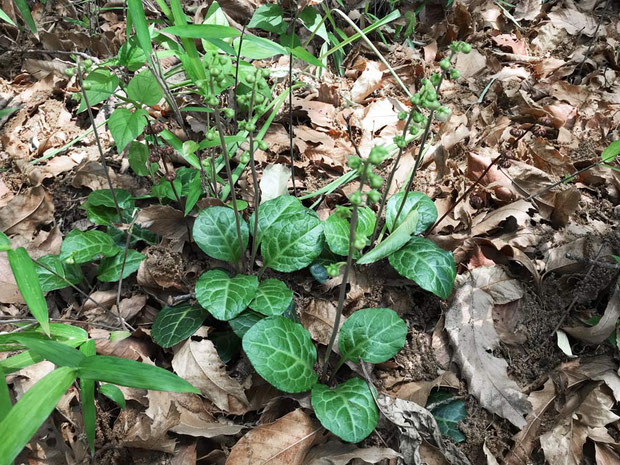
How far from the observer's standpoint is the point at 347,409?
1.70 meters

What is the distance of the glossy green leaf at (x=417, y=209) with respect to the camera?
7.43 ft

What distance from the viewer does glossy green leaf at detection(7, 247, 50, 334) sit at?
1410 mm

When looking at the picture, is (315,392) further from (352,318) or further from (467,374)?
(467,374)

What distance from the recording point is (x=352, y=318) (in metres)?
1.91

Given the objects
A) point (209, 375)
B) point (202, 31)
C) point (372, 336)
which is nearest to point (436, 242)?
point (372, 336)

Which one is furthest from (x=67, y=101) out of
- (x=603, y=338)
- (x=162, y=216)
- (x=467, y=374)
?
(x=603, y=338)

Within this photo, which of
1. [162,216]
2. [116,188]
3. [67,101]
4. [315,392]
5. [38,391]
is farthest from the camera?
[67,101]

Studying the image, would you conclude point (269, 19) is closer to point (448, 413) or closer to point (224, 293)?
point (224, 293)

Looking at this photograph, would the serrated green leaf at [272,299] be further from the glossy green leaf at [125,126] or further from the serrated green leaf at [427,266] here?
the glossy green leaf at [125,126]

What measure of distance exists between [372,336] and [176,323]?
0.83 metres

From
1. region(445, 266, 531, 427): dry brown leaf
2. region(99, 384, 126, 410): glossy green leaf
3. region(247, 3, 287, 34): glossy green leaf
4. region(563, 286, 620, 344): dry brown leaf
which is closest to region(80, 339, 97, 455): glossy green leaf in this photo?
region(99, 384, 126, 410): glossy green leaf

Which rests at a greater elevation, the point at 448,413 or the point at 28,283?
the point at 28,283

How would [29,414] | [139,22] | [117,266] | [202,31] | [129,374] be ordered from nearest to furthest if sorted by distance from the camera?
1. [29,414]
2. [129,374]
3. [202,31]
4. [139,22]
5. [117,266]

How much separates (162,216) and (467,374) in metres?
1.58
